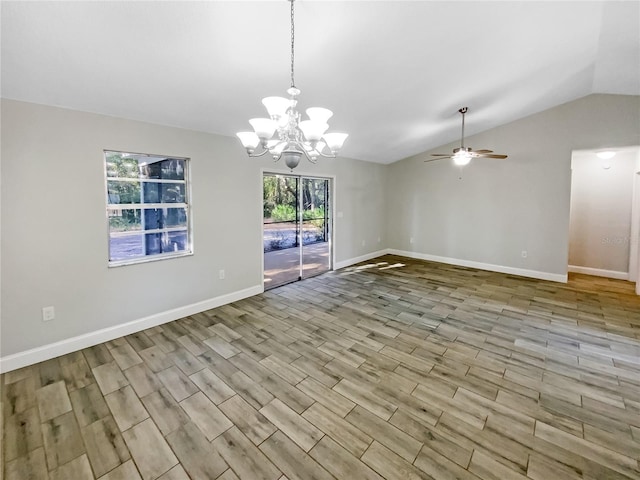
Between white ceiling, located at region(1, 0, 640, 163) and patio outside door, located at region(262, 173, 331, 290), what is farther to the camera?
patio outside door, located at region(262, 173, 331, 290)

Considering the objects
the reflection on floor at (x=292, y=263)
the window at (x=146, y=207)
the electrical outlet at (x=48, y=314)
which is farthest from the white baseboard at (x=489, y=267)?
the electrical outlet at (x=48, y=314)

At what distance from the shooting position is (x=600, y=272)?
5711mm

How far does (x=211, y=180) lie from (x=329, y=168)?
2.59 metres

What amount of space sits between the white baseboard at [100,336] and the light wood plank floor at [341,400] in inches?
3.7

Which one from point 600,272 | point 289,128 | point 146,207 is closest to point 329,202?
point 146,207

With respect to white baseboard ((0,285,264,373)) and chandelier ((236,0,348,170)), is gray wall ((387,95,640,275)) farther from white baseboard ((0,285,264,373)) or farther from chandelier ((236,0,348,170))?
white baseboard ((0,285,264,373))

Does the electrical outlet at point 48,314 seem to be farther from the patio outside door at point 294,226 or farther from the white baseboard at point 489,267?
the white baseboard at point 489,267

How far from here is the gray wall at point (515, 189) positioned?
187 inches

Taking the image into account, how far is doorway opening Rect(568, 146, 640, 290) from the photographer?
524 cm

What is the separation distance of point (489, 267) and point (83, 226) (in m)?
6.97

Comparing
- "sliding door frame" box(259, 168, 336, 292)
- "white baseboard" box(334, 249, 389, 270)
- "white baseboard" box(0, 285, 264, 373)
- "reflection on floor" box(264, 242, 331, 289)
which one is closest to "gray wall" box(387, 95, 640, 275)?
"white baseboard" box(334, 249, 389, 270)

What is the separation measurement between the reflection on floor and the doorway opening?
17.0 feet

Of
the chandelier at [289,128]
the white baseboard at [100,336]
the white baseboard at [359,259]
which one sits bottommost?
the white baseboard at [100,336]

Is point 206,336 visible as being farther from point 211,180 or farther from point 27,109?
point 27,109
